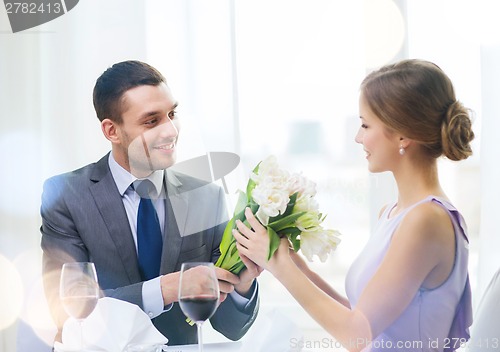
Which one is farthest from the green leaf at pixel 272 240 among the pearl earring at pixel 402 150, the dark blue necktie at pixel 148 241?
the dark blue necktie at pixel 148 241

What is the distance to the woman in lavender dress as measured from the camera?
1.33 meters

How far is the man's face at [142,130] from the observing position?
1.87 meters

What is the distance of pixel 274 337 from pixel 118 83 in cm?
93

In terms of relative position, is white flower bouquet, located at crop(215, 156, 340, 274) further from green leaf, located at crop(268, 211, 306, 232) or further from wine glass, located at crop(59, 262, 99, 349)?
wine glass, located at crop(59, 262, 99, 349)

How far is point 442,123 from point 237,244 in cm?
49

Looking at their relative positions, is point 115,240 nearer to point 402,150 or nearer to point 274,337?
point 274,337

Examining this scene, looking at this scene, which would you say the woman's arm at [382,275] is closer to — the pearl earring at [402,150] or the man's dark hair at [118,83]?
the pearl earring at [402,150]

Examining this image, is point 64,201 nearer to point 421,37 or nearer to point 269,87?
point 269,87

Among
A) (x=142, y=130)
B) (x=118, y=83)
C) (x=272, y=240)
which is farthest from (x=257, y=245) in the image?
(x=118, y=83)

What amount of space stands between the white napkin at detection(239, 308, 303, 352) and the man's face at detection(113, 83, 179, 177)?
71cm

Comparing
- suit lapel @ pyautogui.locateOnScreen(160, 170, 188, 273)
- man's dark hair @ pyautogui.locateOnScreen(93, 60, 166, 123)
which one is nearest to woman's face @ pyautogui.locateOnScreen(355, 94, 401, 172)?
suit lapel @ pyautogui.locateOnScreen(160, 170, 188, 273)

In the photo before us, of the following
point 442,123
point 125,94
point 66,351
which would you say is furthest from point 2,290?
point 442,123

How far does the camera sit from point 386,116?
1.46 metres

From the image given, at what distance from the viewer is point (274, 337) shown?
1284 millimetres
